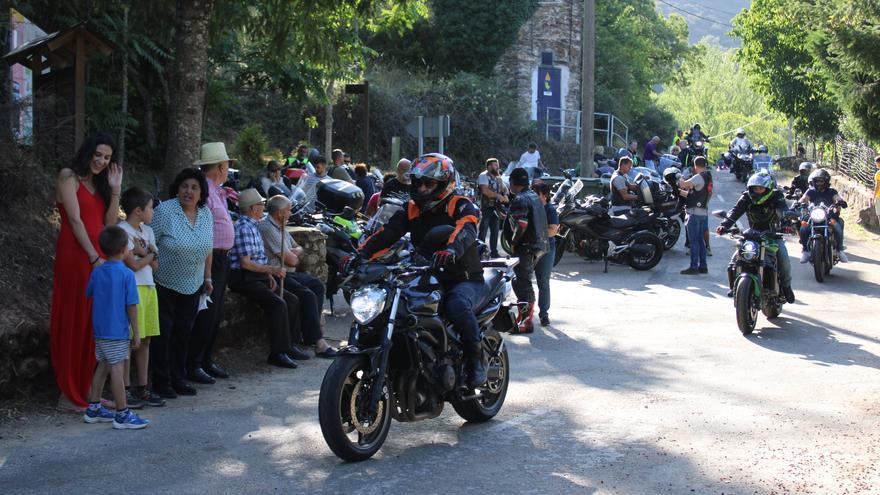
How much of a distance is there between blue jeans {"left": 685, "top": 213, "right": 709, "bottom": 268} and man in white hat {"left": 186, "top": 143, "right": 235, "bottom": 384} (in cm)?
970

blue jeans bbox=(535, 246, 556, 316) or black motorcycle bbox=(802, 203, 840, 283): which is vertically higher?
black motorcycle bbox=(802, 203, 840, 283)

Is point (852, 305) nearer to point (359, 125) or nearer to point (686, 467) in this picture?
point (686, 467)

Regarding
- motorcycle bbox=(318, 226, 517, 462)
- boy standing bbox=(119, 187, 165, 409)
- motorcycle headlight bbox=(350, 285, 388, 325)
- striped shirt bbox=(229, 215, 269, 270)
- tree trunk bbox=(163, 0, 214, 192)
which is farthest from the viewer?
tree trunk bbox=(163, 0, 214, 192)

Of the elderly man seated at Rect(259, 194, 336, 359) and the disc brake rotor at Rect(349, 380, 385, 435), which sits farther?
the elderly man seated at Rect(259, 194, 336, 359)

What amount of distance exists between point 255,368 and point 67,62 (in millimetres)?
5238

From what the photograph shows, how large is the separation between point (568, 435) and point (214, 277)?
348 centimetres

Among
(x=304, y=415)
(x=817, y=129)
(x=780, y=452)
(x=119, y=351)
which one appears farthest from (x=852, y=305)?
(x=817, y=129)

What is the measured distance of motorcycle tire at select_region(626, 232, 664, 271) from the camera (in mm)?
17906

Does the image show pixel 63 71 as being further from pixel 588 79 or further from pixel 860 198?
pixel 860 198

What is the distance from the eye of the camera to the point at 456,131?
35156mm

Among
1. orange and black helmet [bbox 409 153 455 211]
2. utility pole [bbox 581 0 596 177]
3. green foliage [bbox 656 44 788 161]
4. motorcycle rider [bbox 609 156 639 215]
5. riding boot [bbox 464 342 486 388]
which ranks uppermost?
green foliage [bbox 656 44 788 161]

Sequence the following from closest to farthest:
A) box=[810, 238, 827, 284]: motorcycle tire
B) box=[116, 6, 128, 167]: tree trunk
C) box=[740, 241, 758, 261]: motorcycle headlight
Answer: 1. box=[740, 241, 758, 261]: motorcycle headlight
2. box=[810, 238, 827, 284]: motorcycle tire
3. box=[116, 6, 128, 167]: tree trunk

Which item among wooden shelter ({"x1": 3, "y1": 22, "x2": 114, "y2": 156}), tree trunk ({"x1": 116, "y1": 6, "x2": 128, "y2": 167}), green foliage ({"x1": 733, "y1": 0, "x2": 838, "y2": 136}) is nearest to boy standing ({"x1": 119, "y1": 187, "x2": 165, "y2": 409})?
wooden shelter ({"x1": 3, "y1": 22, "x2": 114, "y2": 156})

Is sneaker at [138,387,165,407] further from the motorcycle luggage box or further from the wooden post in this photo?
the motorcycle luggage box
